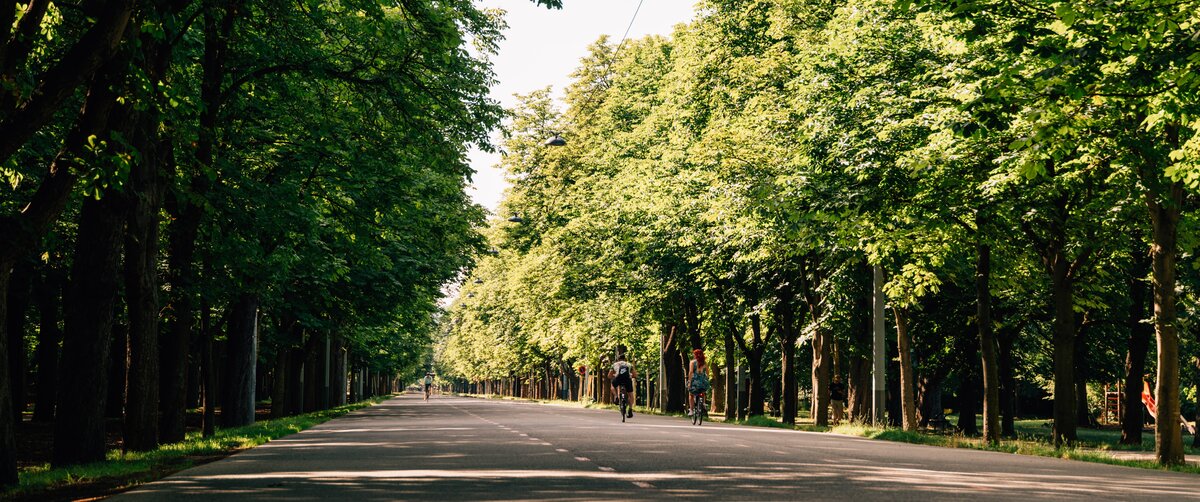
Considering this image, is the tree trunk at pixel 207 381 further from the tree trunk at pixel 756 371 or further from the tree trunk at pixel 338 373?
the tree trunk at pixel 338 373

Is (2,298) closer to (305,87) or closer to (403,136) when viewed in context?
(305,87)

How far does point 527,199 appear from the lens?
63.7 meters

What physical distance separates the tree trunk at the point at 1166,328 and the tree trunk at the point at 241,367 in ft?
64.1

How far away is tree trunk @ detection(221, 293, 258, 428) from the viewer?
2933cm

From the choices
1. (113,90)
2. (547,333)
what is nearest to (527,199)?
(547,333)

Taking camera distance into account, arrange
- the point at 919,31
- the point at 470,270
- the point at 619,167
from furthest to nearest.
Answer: the point at 619,167 → the point at 470,270 → the point at 919,31

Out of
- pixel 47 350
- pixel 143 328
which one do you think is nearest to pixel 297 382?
pixel 47 350

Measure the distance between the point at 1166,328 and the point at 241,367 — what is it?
20.3 meters

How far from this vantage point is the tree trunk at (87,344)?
1546 cm

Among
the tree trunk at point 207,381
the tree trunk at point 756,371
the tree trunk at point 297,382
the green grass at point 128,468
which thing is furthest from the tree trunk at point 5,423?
the tree trunk at point 756,371

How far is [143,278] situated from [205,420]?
6722 mm

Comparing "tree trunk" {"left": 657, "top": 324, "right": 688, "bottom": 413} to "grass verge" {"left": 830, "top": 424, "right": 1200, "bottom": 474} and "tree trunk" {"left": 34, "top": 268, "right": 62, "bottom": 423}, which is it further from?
"tree trunk" {"left": 34, "top": 268, "right": 62, "bottom": 423}

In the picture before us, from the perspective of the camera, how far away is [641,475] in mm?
12047

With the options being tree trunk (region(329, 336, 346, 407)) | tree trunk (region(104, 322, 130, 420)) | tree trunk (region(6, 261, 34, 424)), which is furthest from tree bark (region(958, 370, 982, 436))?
tree trunk (region(6, 261, 34, 424))
